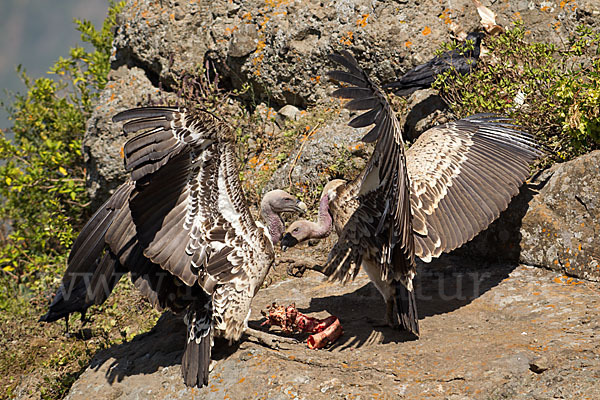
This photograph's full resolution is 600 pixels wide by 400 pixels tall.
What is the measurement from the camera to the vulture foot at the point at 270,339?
146 inches

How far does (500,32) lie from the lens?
6184 mm

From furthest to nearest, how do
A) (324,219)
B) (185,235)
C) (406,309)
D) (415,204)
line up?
(324,219) → (415,204) → (406,309) → (185,235)

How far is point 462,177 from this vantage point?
167 inches

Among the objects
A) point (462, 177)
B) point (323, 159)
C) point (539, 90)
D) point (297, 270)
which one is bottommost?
point (297, 270)

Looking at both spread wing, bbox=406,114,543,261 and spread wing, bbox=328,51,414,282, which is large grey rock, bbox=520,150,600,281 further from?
spread wing, bbox=328,51,414,282

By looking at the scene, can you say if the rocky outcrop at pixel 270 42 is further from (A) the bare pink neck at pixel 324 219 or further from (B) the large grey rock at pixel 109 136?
(A) the bare pink neck at pixel 324 219

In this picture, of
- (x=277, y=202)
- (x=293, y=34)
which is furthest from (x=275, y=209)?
(x=293, y=34)

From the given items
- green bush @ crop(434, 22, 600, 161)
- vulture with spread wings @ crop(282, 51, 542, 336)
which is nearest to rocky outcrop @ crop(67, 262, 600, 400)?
vulture with spread wings @ crop(282, 51, 542, 336)

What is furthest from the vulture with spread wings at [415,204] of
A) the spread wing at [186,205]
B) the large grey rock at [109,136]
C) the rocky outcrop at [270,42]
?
the large grey rock at [109,136]

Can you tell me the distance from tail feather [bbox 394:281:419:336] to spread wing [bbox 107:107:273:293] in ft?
3.05

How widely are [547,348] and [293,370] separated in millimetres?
1466

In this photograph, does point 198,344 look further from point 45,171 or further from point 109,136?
point 45,171

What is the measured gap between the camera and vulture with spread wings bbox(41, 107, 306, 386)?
3.09m

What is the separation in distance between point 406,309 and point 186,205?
1.60 meters
